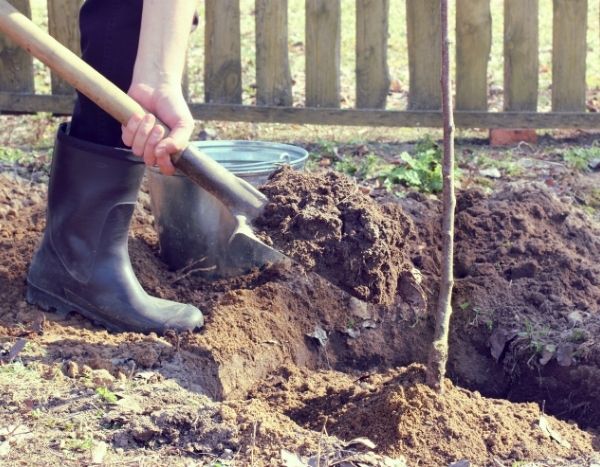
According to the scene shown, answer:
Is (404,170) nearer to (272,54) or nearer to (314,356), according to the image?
(272,54)

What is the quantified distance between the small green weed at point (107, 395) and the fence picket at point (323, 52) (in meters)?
3.23

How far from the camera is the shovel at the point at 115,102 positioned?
2.68 metres

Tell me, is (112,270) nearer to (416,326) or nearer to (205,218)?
(205,218)

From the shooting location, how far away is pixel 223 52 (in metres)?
5.54

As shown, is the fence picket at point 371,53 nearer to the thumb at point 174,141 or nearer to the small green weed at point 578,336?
the small green weed at point 578,336

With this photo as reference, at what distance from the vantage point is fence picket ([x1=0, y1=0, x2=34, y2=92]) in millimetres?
5602

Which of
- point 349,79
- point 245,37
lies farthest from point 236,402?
point 245,37

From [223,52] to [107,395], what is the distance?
10.7 feet

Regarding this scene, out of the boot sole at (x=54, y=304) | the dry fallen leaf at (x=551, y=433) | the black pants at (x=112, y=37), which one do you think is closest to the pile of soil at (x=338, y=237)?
the dry fallen leaf at (x=551, y=433)

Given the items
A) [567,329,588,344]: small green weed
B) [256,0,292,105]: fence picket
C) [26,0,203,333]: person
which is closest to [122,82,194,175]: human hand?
[26,0,203,333]: person

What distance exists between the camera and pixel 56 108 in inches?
223

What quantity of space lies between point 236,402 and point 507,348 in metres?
1.09

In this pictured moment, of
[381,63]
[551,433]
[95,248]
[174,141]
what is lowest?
[551,433]

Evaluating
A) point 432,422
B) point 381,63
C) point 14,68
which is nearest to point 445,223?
point 432,422
